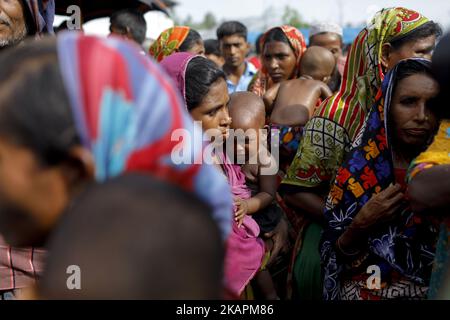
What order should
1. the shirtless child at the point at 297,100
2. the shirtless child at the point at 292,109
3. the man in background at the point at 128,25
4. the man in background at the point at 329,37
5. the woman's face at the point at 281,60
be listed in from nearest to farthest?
1. the shirtless child at the point at 292,109
2. the shirtless child at the point at 297,100
3. the woman's face at the point at 281,60
4. the man in background at the point at 128,25
5. the man in background at the point at 329,37

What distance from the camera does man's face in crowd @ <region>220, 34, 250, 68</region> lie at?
7.56 meters

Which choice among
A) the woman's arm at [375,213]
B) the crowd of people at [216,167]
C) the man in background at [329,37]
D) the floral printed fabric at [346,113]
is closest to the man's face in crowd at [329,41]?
the man in background at [329,37]

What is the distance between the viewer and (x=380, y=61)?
10.3 ft

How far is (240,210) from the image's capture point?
2.95 metres

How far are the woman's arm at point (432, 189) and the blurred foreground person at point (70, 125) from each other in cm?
112

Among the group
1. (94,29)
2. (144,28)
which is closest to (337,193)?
(144,28)

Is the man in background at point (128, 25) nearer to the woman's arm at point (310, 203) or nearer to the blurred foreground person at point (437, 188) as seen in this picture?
the woman's arm at point (310, 203)

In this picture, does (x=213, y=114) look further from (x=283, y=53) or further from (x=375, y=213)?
(x=283, y=53)

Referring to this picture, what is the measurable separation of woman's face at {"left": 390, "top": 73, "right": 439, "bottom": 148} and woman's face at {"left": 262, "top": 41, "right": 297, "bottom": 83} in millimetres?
2831

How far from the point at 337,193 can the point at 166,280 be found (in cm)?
187

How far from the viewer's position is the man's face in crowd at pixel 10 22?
8.82 ft

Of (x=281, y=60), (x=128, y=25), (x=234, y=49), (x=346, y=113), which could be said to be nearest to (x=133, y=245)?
(x=346, y=113)

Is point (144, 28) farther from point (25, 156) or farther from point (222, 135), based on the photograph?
point (25, 156)

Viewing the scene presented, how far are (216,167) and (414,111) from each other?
36.6 inches
